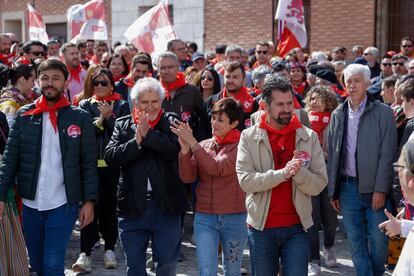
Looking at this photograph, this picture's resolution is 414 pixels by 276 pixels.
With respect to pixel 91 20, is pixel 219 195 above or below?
below

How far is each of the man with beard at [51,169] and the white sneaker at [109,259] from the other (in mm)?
1610

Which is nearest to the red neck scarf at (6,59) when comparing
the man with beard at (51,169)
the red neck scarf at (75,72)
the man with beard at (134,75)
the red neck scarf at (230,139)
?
the red neck scarf at (75,72)

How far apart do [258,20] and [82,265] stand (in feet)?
38.6

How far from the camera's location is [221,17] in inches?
720

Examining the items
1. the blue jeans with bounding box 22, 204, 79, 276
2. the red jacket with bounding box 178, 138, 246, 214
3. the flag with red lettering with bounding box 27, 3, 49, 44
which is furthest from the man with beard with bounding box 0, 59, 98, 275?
the flag with red lettering with bounding box 27, 3, 49, 44

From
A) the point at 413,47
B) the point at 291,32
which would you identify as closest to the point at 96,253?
A: the point at 291,32

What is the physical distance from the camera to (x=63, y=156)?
546cm

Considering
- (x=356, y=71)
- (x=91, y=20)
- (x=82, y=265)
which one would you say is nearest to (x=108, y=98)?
(x=82, y=265)

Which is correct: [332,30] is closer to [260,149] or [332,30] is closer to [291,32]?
[291,32]

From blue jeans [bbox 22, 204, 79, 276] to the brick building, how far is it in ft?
39.5

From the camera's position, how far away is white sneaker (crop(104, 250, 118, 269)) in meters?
7.14

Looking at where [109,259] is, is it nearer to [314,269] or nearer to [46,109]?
[314,269]

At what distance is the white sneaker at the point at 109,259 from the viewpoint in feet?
23.4

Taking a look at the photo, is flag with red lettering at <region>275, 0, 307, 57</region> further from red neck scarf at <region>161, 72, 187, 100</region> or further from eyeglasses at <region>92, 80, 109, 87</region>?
eyeglasses at <region>92, 80, 109, 87</region>
